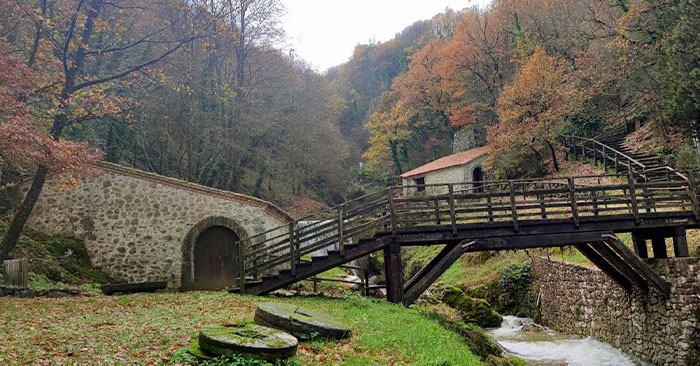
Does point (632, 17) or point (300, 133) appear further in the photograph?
point (300, 133)

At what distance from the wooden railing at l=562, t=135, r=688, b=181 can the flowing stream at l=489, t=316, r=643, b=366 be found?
8.31 metres

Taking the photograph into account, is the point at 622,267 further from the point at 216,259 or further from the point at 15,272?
the point at 15,272

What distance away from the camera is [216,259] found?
13648mm

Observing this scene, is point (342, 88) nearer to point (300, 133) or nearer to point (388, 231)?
point (300, 133)

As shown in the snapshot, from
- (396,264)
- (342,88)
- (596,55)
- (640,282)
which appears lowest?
(640,282)

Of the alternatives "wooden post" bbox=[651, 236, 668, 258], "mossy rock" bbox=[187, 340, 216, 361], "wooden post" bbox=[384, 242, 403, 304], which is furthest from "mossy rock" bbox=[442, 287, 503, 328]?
"mossy rock" bbox=[187, 340, 216, 361]

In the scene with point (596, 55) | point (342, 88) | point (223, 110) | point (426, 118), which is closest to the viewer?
point (596, 55)

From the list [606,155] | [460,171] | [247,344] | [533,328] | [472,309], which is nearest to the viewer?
[247,344]

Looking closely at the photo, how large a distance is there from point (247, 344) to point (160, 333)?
2166mm

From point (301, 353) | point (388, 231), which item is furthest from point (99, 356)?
point (388, 231)

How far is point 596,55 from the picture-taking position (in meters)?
24.1

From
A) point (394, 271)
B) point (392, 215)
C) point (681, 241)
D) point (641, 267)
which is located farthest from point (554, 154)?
point (394, 271)

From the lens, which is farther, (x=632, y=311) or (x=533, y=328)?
(x=533, y=328)

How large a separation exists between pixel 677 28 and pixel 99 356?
21.8 m
